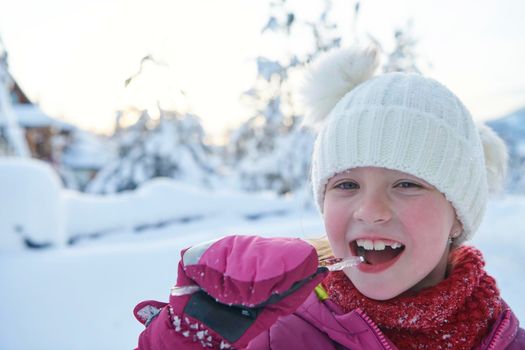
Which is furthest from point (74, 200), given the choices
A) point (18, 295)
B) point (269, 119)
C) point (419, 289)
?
point (419, 289)

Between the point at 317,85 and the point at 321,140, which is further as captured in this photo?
the point at 317,85

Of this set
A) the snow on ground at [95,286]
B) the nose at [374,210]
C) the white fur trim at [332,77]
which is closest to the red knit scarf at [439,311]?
the nose at [374,210]

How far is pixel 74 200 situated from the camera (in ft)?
17.9

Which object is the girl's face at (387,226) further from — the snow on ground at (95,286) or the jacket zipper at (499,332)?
the snow on ground at (95,286)

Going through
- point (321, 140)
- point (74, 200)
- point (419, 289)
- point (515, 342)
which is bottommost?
point (74, 200)

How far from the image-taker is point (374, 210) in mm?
1085

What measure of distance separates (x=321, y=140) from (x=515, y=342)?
800 millimetres

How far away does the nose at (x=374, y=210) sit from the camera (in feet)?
3.55

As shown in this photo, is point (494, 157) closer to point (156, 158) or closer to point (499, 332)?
point (499, 332)

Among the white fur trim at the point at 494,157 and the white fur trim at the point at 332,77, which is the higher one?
the white fur trim at the point at 332,77

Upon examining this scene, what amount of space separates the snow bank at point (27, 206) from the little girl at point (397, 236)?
3369 mm

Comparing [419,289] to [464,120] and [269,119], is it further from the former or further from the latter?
[269,119]

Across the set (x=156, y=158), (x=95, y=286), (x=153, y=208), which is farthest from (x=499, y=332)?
(x=156, y=158)

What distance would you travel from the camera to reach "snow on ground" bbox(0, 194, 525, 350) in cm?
230
